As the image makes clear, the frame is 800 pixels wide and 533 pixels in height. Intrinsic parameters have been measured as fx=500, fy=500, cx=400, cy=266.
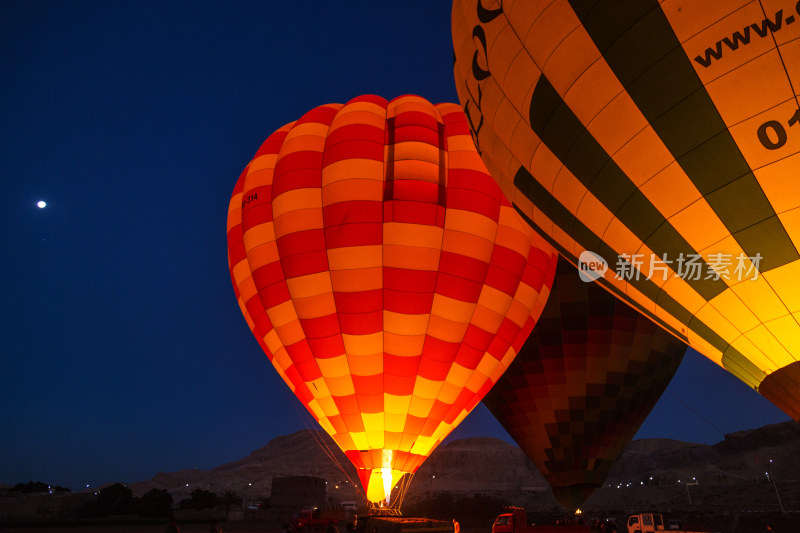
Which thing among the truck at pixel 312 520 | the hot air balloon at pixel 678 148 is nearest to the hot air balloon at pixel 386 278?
the hot air balloon at pixel 678 148

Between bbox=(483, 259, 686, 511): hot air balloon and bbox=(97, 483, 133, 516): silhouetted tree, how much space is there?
4119 cm

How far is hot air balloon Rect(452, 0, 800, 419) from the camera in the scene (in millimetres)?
4145

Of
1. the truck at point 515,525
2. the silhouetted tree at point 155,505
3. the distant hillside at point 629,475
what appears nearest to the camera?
the truck at point 515,525

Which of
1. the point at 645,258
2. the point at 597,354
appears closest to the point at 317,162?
the point at 645,258

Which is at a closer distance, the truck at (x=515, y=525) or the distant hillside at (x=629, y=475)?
the truck at (x=515, y=525)

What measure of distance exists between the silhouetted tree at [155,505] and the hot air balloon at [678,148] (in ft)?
146

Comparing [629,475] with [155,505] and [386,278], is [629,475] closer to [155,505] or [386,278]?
[155,505]

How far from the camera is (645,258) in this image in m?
5.30

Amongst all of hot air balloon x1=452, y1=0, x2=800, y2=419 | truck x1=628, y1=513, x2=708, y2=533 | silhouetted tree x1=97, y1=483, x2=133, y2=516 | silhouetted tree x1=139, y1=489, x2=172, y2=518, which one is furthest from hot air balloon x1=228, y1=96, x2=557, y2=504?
silhouetted tree x1=97, y1=483, x2=133, y2=516

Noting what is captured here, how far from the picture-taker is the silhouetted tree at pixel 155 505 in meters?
40.8

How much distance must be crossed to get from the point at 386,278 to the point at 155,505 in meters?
44.3

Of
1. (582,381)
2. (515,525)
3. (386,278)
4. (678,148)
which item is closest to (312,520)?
(515,525)

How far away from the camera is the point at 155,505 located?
4234 centimetres

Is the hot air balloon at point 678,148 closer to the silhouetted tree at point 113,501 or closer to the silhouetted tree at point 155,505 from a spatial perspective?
the silhouetted tree at point 155,505
